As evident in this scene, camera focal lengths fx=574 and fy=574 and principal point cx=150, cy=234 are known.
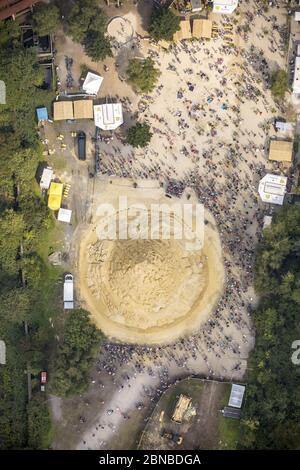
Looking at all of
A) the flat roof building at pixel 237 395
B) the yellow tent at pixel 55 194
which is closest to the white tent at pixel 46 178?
the yellow tent at pixel 55 194

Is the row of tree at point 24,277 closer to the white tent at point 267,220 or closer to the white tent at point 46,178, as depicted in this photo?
the white tent at point 46,178

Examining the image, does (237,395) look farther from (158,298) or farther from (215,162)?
(215,162)

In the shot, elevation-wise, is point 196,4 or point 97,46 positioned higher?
point 196,4

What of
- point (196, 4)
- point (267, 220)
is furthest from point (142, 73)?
point (267, 220)

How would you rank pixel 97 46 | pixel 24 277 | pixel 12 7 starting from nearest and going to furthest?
1. pixel 12 7
2. pixel 97 46
3. pixel 24 277

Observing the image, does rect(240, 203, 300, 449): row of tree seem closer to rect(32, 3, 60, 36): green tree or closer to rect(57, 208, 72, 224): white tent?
rect(57, 208, 72, 224): white tent

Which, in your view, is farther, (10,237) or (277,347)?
(277,347)
